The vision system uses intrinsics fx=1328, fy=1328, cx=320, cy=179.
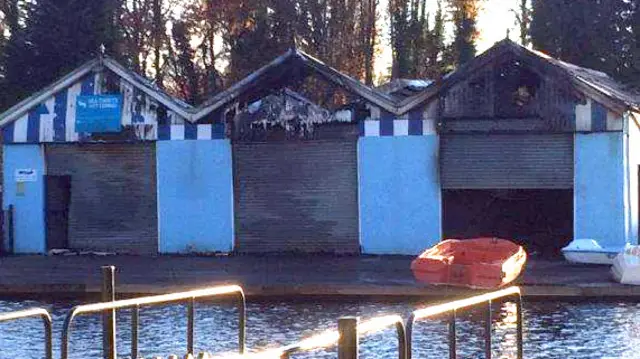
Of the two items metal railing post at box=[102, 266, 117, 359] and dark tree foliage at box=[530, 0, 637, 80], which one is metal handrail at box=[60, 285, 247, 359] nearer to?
metal railing post at box=[102, 266, 117, 359]

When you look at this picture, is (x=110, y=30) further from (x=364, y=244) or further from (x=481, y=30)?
(x=364, y=244)

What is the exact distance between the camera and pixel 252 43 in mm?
51500

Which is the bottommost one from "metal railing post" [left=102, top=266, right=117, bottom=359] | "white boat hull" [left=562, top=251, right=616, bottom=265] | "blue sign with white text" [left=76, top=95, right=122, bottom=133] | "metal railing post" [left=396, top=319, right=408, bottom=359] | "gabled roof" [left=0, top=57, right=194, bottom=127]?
"white boat hull" [left=562, top=251, right=616, bottom=265]

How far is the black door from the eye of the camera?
32.2 meters

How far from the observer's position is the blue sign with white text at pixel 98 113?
31562 mm

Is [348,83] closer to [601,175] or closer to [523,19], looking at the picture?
[601,175]

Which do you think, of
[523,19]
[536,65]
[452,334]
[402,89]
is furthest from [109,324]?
[523,19]

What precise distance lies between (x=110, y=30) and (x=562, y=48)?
17.0 metres

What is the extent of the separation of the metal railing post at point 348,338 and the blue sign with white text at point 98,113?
2477 cm

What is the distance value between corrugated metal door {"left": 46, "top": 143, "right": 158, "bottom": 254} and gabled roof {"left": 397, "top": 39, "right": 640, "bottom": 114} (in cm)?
647

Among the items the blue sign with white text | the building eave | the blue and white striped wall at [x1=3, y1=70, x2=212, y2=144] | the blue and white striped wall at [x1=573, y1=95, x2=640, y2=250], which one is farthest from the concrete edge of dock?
the building eave

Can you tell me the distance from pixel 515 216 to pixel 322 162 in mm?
5083

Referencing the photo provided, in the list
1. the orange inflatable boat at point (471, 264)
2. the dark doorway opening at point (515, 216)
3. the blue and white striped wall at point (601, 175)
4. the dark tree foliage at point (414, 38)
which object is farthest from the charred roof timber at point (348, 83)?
the dark tree foliage at point (414, 38)

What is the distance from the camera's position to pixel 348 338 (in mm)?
7301
